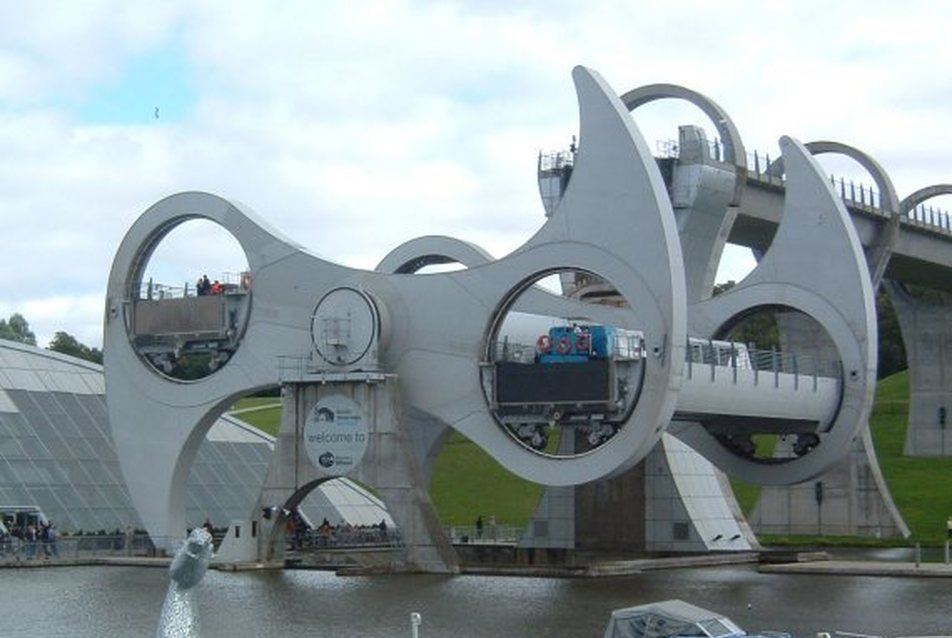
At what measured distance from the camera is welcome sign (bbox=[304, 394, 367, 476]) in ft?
165

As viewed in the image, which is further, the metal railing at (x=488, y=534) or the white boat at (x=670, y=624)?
the metal railing at (x=488, y=534)

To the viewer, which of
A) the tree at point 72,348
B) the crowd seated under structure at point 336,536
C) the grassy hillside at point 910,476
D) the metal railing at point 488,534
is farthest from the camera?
the tree at point 72,348

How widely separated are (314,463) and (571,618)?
1615cm

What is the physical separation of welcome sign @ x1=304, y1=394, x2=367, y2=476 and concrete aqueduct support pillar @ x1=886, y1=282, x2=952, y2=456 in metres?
42.5

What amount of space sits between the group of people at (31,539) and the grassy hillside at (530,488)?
23.7 m

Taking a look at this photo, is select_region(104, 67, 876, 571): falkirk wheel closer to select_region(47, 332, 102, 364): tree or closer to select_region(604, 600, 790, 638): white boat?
select_region(604, 600, 790, 638): white boat

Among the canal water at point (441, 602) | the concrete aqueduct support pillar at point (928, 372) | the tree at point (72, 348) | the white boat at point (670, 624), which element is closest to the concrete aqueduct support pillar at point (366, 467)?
the canal water at point (441, 602)

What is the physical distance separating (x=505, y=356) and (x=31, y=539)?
1438 centimetres

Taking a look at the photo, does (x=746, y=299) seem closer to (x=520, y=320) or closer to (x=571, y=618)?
(x=520, y=320)

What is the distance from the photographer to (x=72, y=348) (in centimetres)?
14075

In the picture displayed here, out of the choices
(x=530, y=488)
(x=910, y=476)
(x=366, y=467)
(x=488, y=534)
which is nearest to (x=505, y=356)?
(x=366, y=467)

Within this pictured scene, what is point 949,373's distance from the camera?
283 feet

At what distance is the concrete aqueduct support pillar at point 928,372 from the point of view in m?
85.6

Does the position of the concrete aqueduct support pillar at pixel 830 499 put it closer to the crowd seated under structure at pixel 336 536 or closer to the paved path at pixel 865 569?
the paved path at pixel 865 569
